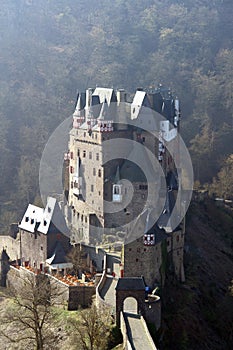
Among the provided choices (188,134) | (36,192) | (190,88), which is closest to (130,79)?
(190,88)

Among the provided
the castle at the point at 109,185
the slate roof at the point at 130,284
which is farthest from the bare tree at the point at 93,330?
the castle at the point at 109,185

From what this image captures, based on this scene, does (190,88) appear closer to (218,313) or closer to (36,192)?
(36,192)

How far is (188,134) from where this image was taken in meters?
89.5

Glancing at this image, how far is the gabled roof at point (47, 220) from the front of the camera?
50938 millimetres

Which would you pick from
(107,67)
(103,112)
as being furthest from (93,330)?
(107,67)

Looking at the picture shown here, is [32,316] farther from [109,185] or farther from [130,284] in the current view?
[109,185]

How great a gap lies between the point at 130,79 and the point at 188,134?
50.0 feet

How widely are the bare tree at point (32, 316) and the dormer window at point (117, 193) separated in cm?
732

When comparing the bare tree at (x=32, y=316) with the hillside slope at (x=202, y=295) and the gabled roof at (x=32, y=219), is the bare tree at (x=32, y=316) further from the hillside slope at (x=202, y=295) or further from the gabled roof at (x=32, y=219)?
the hillside slope at (x=202, y=295)

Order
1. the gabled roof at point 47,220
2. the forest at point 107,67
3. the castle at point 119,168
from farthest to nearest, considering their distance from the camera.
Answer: the forest at point 107,67, the gabled roof at point 47,220, the castle at point 119,168

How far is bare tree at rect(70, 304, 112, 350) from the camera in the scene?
39.4 meters

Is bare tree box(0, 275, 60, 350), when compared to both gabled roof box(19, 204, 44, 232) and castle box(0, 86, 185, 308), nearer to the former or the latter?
castle box(0, 86, 185, 308)

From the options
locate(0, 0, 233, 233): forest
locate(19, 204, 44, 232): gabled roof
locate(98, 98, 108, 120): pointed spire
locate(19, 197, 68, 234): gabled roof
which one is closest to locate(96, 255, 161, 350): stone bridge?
locate(19, 197, 68, 234): gabled roof

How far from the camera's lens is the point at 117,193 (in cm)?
5097
